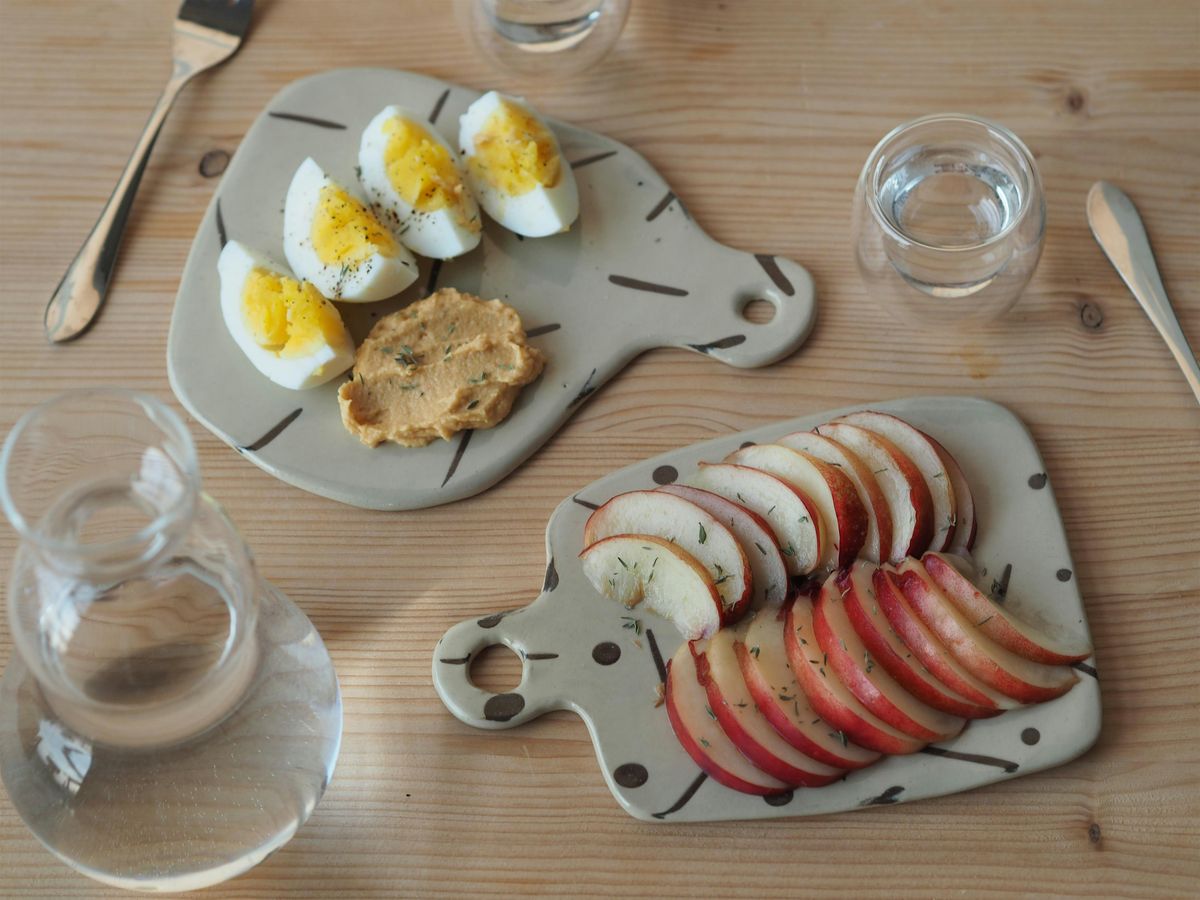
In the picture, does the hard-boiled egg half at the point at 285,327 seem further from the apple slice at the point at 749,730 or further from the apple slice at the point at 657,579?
the apple slice at the point at 749,730

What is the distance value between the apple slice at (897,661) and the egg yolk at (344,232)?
788 millimetres

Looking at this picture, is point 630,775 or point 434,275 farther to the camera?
point 434,275

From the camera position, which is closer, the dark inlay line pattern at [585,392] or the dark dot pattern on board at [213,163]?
the dark inlay line pattern at [585,392]

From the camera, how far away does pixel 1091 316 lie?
180 cm

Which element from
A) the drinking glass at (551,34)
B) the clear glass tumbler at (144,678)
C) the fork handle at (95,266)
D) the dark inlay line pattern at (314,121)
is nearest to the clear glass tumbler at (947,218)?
the drinking glass at (551,34)

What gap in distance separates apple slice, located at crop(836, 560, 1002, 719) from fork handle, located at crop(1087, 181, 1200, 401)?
1.97 ft

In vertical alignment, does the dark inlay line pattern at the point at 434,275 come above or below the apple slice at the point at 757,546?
above

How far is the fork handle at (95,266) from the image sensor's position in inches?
71.1

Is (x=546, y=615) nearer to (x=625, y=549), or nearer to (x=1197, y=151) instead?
(x=625, y=549)

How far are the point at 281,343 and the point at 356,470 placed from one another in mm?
201

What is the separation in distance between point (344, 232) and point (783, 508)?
71cm

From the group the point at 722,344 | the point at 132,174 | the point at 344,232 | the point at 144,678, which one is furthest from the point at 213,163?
the point at 144,678

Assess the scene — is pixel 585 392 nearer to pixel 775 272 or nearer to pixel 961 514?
pixel 775 272

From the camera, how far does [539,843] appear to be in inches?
59.2
